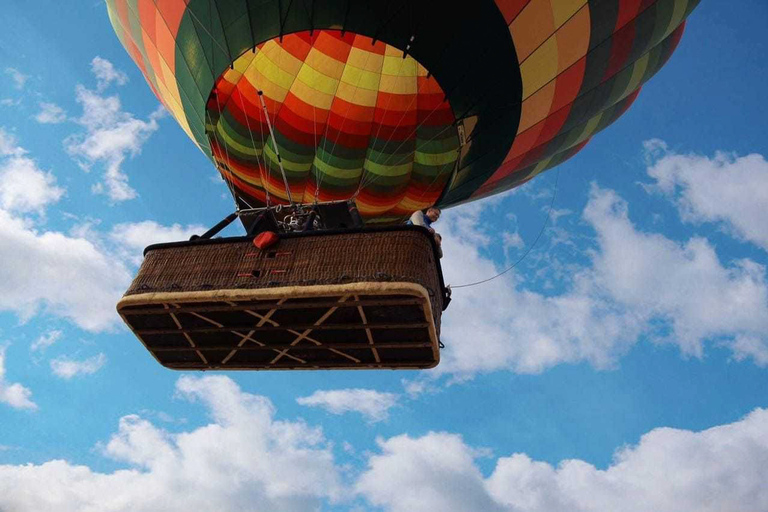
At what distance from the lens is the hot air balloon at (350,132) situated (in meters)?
5.05

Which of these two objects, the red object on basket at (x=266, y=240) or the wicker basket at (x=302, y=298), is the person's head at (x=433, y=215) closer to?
the wicker basket at (x=302, y=298)

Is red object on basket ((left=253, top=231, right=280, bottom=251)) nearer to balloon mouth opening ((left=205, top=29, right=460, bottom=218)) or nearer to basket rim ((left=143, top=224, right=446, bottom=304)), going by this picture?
basket rim ((left=143, top=224, right=446, bottom=304))

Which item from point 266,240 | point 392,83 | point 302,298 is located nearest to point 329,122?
point 392,83

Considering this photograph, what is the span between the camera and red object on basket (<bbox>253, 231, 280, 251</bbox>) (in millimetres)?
5188

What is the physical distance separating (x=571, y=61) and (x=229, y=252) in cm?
295

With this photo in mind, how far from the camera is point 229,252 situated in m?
5.27

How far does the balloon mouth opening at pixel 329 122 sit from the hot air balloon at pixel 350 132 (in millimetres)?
14

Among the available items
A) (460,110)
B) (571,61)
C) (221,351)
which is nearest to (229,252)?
(221,351)

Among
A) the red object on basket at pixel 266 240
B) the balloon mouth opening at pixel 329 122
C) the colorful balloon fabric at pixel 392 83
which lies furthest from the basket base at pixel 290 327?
the balloon mouth opening at pixel 329 122

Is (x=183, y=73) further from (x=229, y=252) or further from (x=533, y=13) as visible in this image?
(x=533, y=13)

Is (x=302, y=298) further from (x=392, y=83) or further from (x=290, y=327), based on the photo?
(x=392, y=83)

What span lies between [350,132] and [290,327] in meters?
2.63

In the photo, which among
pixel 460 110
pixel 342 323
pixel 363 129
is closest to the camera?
pixel 342 323

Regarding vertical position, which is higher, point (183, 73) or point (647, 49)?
point (647, 49)
